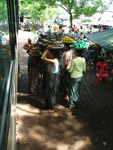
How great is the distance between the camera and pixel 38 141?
2.88 m

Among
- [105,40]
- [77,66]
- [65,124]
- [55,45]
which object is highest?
[105,40]

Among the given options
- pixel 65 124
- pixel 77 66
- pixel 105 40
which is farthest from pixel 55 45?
pixel 65 124

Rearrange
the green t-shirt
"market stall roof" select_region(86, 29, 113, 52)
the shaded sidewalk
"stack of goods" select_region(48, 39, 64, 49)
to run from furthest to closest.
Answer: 1. "market stall roof" select_region(86, 29, 113, 52)
2. the green t-shirt
3. "stack of goods" select_region(48, 39, 64, 49)
4. the shaded sidewalk

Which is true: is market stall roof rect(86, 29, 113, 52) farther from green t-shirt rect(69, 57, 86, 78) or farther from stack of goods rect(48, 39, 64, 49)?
stack of goods rect(48, 39, 64, 49)

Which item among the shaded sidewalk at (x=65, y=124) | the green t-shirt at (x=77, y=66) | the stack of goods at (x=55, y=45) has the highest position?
the stack of goods at (x=55, y=45)

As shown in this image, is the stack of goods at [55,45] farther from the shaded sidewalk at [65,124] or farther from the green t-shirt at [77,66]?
the shaded sidewalk at [65,124]

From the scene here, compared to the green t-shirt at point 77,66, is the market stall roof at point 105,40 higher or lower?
higher

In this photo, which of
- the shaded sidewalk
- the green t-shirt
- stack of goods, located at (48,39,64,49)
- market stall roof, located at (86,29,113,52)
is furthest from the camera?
market stall roof, located at (86,29,113,52)

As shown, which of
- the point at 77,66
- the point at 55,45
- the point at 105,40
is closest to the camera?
the point at 77,66

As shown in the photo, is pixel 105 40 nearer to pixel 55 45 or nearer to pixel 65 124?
pixel 55 45

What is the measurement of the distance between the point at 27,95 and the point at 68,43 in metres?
1.91

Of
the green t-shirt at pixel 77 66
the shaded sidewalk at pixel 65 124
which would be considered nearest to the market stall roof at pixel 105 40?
the green t-shirt at pixel 77 66

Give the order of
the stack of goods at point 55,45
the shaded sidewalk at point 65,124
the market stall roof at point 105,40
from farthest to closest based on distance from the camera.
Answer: the market stall roof at point 105,40 < the stack of goods at point 55,45 < the shaded sidewalk at point 65,124

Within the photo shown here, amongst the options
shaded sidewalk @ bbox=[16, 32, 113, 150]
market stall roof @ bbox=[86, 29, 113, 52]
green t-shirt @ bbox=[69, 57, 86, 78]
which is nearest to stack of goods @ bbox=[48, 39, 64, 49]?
green t-shirt @ bbox=[69, 57, 86, 78]
